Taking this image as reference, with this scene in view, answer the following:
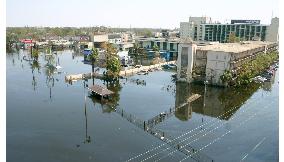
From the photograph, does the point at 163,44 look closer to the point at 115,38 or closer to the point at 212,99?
the point at 115,38

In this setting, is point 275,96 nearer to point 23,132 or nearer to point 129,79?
point 129,79

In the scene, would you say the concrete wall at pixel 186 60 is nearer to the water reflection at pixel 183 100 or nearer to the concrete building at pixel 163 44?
the water reflection at pixel 183 100

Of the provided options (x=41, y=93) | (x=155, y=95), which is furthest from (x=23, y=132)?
(x=155, y=95)

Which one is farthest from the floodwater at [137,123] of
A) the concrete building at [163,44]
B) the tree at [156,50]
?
the concrete building at [163,44]

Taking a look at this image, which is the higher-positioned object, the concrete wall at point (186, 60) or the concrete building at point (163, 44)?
the concrete building at point (163, 44)
